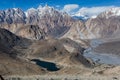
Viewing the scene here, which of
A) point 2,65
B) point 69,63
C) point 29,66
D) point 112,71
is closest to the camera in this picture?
point 112,71

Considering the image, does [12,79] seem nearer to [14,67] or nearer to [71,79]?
[71,79]

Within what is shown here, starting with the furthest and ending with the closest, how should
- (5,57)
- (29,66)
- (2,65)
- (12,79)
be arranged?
1. (5,57)
2. (29,66)
3. (2,65)
4. (12,79)

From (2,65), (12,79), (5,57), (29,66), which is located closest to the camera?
(12,79)

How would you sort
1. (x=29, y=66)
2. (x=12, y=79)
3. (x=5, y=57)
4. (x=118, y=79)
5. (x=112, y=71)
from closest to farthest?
(x=118, y=79), (x=12, y=79), (x=112, y=71), (x=29, y=66), (x=5, y=57)

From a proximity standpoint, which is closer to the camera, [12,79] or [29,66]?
[12,79]

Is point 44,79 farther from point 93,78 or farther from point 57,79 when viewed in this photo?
point 93,78

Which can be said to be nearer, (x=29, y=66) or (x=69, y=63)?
(x=29, y=66)

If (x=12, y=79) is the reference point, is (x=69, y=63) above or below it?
below

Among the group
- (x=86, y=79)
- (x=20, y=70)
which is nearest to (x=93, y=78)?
(x=86, y=79)

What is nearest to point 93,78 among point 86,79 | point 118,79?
point 86,79
